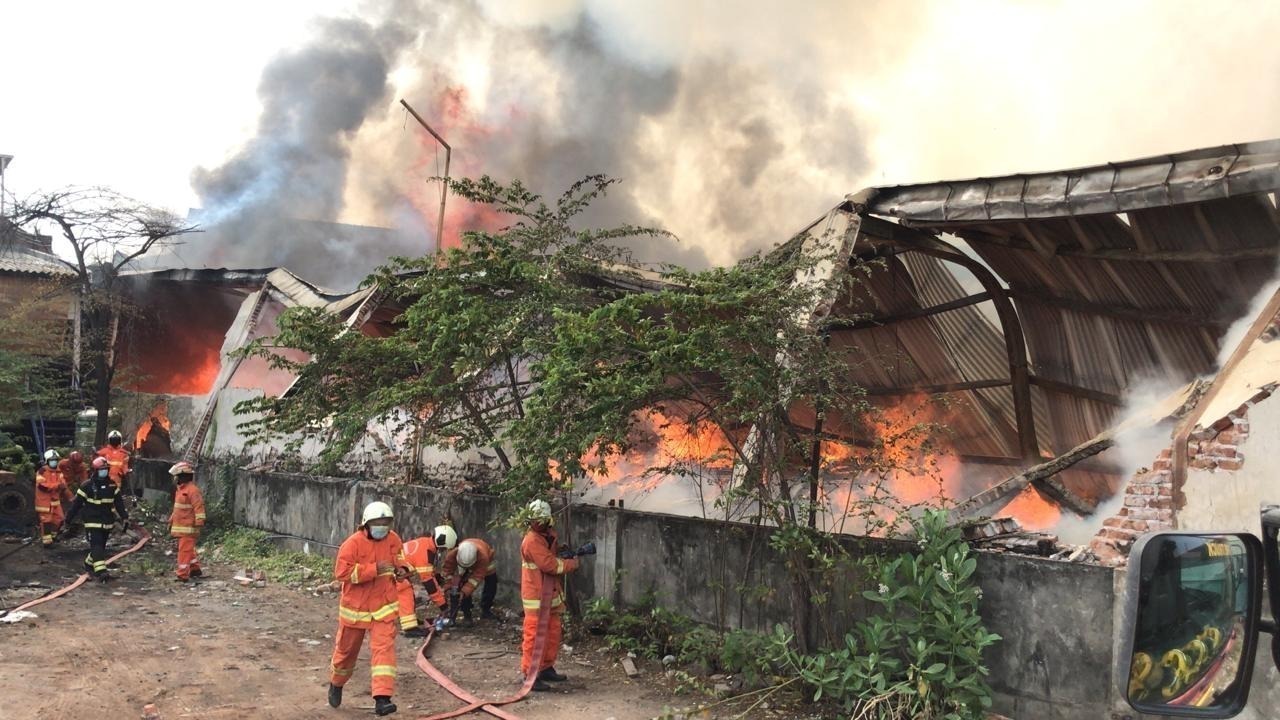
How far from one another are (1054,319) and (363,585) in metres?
9.36

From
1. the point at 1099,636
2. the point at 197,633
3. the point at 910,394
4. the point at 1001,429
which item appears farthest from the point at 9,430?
the point at 1099,636

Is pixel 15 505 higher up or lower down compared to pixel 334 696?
higher up

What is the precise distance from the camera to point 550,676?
714 centimetres

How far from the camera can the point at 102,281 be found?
1883 cm

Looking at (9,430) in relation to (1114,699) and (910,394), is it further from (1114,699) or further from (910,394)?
(1114,699)

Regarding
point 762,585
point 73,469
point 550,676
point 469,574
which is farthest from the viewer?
point 73,469

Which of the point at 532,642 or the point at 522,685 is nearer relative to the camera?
the point at 532,642

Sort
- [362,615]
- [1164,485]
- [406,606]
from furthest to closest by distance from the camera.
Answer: [406,606], [362,615], [1164,485]

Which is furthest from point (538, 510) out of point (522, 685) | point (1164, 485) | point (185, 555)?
point (185, 555)

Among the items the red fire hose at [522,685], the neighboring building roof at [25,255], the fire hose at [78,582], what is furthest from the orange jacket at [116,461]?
the red fire hose at [522,685]

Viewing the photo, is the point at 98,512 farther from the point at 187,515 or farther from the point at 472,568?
the point at 472,568

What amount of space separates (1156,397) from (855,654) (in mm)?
7170

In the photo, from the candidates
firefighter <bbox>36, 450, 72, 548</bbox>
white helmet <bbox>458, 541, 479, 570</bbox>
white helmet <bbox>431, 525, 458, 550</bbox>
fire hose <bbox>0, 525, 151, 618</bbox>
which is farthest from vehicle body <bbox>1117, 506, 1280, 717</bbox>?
firefighter <bbox>36, 450, 72, 548</bbox>

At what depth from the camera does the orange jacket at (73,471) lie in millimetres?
14363
